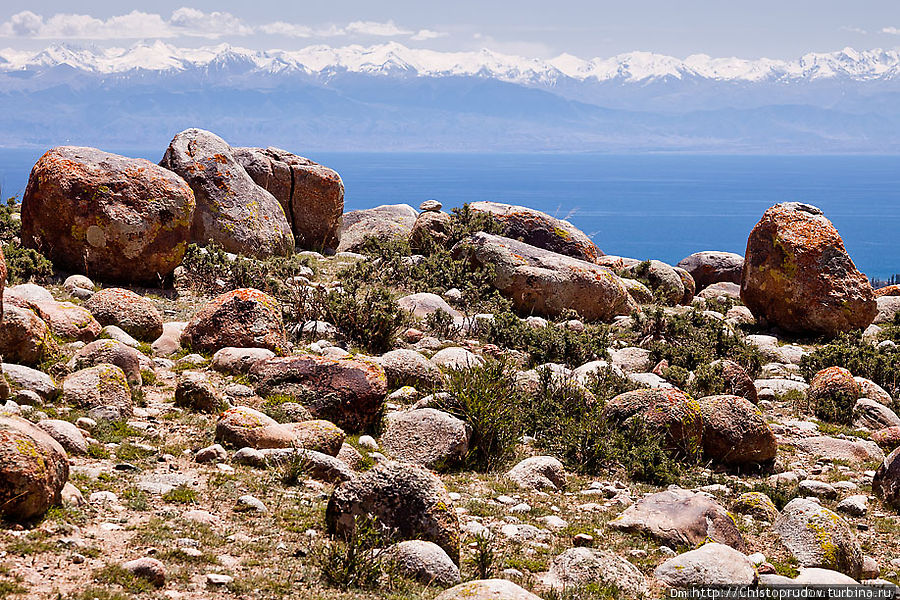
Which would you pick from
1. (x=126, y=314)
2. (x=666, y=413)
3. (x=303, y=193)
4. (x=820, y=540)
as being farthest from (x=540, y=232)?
(x=820, y=540)

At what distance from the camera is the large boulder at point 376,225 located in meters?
25.8

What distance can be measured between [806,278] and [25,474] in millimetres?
17407

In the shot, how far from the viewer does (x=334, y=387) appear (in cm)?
980

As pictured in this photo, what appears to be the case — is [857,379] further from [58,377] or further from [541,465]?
[58,377]

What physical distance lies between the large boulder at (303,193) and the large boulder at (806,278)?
12.1 meters

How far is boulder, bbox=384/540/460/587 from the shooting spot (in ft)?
19.6

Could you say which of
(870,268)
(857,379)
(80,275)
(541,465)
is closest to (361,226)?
(80,275)

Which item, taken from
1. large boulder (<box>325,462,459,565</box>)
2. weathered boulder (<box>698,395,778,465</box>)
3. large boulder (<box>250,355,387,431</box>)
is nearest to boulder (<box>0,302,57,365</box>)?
large boulder (<box>250,355,387,431</box>)

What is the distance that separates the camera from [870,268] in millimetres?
175500

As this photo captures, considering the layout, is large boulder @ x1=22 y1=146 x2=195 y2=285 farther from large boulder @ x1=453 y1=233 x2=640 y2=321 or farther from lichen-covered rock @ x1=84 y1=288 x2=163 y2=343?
large boulder @ x1=453 y1=233 x2=640 y2=321

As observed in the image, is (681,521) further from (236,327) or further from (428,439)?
(236,327)

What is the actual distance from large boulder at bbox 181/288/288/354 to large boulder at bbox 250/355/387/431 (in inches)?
76.6

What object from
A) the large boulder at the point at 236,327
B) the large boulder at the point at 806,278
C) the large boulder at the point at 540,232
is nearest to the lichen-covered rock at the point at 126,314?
the large boulder at the point at 236,327

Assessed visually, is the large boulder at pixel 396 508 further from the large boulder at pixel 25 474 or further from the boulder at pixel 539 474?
the boulder at pixel 539 474
